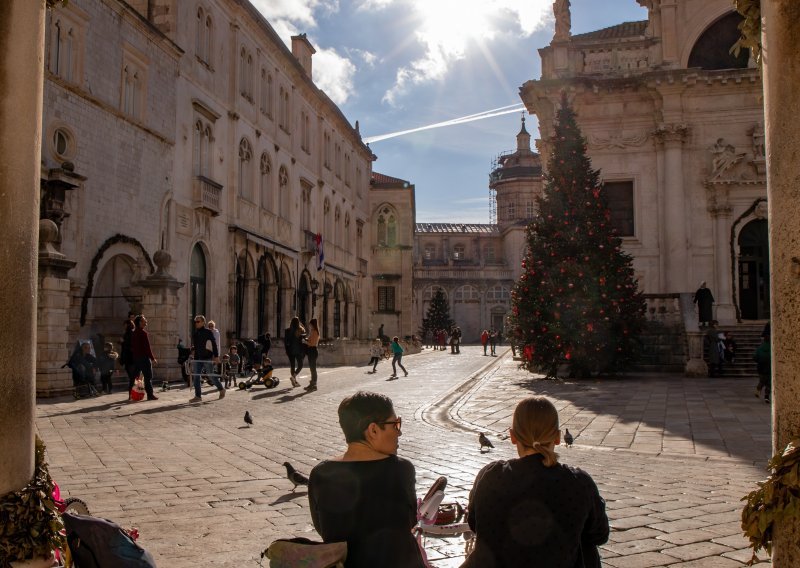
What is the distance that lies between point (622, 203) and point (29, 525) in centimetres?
2777

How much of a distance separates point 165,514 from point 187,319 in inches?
788

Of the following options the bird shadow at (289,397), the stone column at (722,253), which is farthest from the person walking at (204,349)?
the stone column at (722,253)

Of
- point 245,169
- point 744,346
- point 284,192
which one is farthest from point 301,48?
point 744,346

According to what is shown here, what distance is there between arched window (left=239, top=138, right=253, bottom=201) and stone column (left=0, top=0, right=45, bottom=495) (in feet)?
93.7

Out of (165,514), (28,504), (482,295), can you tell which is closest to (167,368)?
(165,514)

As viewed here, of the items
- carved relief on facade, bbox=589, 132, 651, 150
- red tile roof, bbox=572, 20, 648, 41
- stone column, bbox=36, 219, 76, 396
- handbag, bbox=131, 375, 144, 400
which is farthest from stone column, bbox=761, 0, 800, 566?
red tile roof, bbox=572, 20, 648, 41

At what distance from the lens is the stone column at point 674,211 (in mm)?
27922

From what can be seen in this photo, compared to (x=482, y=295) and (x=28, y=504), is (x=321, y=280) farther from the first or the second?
(x=482, y=295)

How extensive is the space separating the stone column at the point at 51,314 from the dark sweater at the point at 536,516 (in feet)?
46.7

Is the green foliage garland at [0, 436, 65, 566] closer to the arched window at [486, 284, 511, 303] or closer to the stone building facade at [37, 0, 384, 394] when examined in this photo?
the stone building facade at [37, 0, 384, 394]

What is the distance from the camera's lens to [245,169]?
32219mm

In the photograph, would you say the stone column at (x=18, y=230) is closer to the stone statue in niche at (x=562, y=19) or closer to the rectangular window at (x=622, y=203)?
the rectangular window at (x=622, y=203)

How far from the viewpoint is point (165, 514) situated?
20.4ft

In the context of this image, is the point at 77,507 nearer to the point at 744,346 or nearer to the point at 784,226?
the point at 784,226
